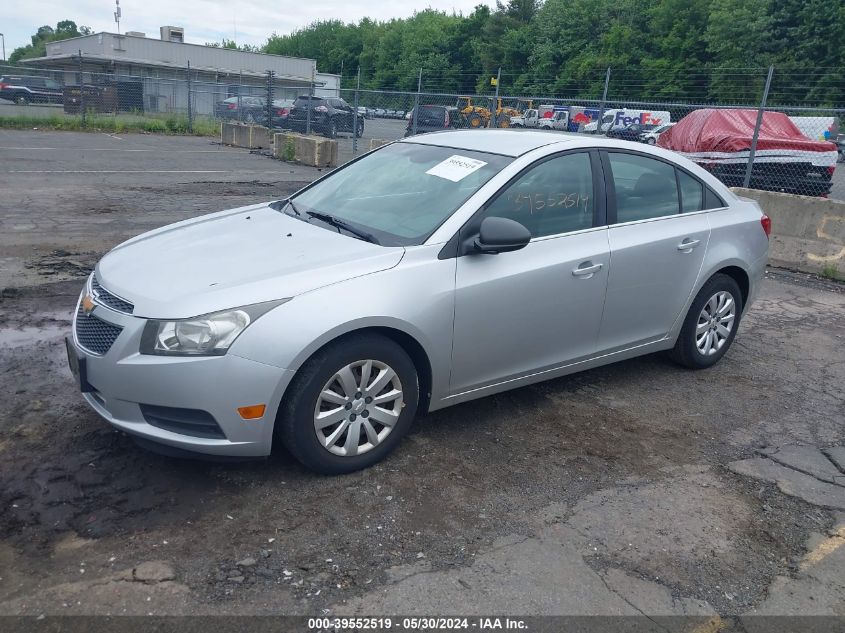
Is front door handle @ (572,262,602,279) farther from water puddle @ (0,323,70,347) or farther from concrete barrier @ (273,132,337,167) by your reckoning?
concrete barrier @ (273,132,337,167)

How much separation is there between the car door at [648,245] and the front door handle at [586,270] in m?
0.15

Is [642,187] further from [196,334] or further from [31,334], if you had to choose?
[31,334]

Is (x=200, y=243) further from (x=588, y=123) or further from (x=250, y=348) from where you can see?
(x=588, y=123)

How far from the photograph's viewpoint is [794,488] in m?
3.91

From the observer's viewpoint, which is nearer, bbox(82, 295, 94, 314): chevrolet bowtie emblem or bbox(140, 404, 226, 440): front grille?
bbox(140, 404, 226, 440): front grille

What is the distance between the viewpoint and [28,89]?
3466 cm

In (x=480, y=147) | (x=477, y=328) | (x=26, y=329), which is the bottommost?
(x=26, y=329)

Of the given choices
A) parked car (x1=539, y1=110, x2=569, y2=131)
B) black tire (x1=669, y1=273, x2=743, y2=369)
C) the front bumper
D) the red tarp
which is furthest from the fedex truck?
the front bumper

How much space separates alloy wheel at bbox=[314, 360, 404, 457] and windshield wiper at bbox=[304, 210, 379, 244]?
754mm

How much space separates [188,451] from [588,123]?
1709 cm

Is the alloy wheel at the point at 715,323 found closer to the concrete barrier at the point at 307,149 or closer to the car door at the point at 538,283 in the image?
the car door at the point at 538,283

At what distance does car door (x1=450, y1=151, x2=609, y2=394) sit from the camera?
156 inches

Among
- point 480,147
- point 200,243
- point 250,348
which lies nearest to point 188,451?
point 250,348

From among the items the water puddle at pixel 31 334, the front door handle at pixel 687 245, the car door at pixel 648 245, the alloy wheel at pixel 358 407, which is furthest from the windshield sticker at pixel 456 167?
the water puddle at pixel 31 334
